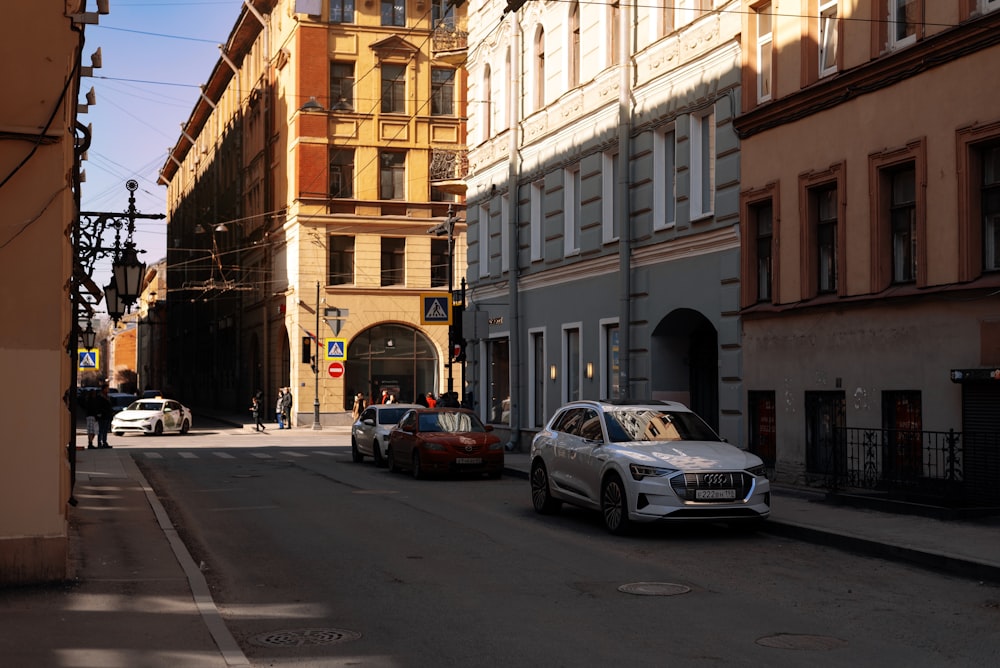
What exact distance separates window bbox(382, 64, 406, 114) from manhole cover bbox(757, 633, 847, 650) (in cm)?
4928

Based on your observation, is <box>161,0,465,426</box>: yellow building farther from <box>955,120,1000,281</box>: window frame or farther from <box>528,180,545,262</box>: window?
<box>955,120,1000,281</box>: window frame

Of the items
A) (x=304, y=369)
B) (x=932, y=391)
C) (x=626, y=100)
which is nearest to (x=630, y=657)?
(x=932, y=391)

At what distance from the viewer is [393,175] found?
186ft

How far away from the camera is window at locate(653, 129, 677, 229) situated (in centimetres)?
2559

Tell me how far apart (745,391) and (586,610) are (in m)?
12.8

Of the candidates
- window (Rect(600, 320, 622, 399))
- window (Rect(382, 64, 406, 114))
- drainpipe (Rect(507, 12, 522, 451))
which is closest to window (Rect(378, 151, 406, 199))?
window (Rect(382, 64, 406, 114))

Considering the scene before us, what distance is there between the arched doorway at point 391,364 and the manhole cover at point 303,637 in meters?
46.0

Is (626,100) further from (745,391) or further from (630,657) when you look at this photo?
(630,657)

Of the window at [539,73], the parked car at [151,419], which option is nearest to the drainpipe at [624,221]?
the window at [539,73]

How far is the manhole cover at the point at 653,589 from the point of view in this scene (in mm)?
11242

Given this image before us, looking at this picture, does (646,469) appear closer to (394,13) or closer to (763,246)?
(763,246)

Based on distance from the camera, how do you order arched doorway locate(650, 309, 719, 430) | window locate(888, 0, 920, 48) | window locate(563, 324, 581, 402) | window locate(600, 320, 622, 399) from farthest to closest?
window locate(563, 324, 581, 402) < window locate(600, 320, 622, 399) < arched doorway locate(650, 309, 719, 430) < window locate(888, 0, 920, 48)

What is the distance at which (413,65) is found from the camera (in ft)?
187

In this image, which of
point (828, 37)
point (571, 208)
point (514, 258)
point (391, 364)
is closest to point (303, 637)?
point (828, 37)
